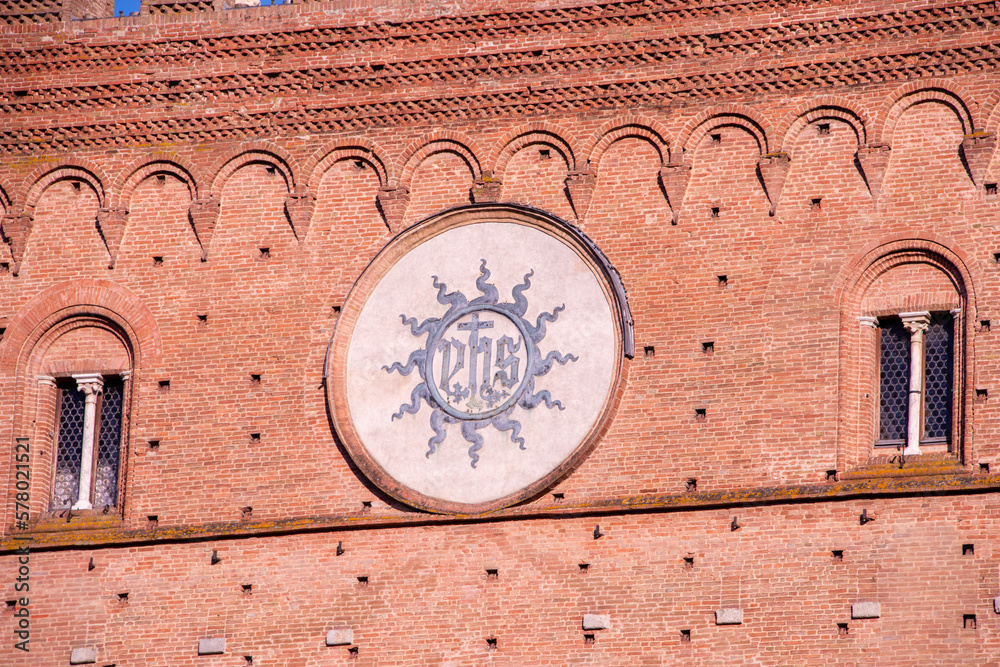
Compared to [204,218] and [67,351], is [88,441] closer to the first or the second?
[67,351]

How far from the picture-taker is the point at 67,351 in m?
27.5

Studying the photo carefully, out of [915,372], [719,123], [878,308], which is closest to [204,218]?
[719,123]

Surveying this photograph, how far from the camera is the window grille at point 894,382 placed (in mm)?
25031

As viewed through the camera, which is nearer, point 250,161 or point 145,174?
point 250,161

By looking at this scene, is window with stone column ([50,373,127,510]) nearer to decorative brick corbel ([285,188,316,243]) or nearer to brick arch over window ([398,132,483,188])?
decorative brick corbel ([285,188,316,243])

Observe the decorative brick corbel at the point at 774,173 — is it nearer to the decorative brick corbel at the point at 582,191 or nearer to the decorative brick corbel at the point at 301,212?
the decorative brick corbel at the point at 582,191

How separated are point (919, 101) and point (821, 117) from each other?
1.03 metres

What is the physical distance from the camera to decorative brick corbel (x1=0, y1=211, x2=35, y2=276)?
27781 millimetres

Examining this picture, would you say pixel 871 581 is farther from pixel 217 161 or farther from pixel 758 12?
pixel 217 161

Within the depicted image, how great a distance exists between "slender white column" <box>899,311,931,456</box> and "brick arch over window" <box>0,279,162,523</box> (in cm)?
817

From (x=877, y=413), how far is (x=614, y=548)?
9.88ft

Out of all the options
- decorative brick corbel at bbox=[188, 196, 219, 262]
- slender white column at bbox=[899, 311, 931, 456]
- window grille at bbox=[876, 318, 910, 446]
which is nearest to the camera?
slender white column at bbox=[899, 311, 931, 456]

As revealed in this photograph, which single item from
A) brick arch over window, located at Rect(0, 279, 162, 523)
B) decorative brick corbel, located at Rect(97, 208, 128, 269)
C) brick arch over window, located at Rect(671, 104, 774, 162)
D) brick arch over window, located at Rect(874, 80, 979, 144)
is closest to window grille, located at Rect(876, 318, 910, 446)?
brick arch over window, located at Rect(874, 80, 979, 144)

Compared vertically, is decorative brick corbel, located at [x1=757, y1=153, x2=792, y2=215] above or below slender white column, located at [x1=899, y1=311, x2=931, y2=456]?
above
